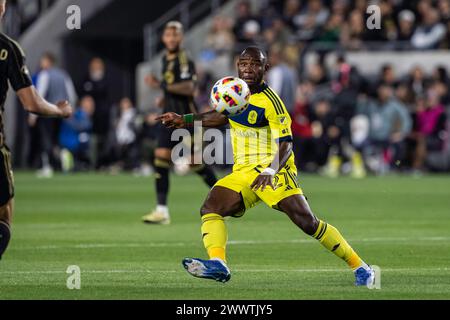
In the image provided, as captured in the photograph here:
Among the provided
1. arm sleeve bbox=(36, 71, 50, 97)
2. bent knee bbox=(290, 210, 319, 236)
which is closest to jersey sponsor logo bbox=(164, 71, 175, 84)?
bent knee bbox=(290, 210, 319, 236)

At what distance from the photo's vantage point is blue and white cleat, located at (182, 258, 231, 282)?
32.7 feet

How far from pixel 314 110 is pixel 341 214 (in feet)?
41.1

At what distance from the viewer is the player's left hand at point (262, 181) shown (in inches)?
393

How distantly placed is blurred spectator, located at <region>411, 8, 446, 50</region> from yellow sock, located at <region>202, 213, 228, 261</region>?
21.9 meters

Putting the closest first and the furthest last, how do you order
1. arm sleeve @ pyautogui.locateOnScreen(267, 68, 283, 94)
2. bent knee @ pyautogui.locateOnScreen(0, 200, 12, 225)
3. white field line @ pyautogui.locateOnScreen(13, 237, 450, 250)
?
bent knee @ pyautogui.locateOnScreen(0, 200, 12, 225) → white field line @ pyautogui.locateOnScreen(13, 237, 450, 250) → arm sleeve @ pyautogui.locateOnScreen(267, 68, 283, 94)

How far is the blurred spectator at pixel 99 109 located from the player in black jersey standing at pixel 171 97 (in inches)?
577

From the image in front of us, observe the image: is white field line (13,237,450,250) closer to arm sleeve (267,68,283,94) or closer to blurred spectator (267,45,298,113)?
blurred spectator (267,45,298,113)

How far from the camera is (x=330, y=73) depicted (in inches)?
1250

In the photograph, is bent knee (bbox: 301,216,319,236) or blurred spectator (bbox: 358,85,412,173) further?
blurred spectator (bbox: 358,85,412,173)

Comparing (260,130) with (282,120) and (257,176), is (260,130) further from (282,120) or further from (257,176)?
(257,176)

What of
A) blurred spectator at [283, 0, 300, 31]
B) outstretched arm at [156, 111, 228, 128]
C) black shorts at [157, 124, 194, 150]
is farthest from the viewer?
blurred spectator at [283, 0, 300, 31]

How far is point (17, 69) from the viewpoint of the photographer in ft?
31.2
